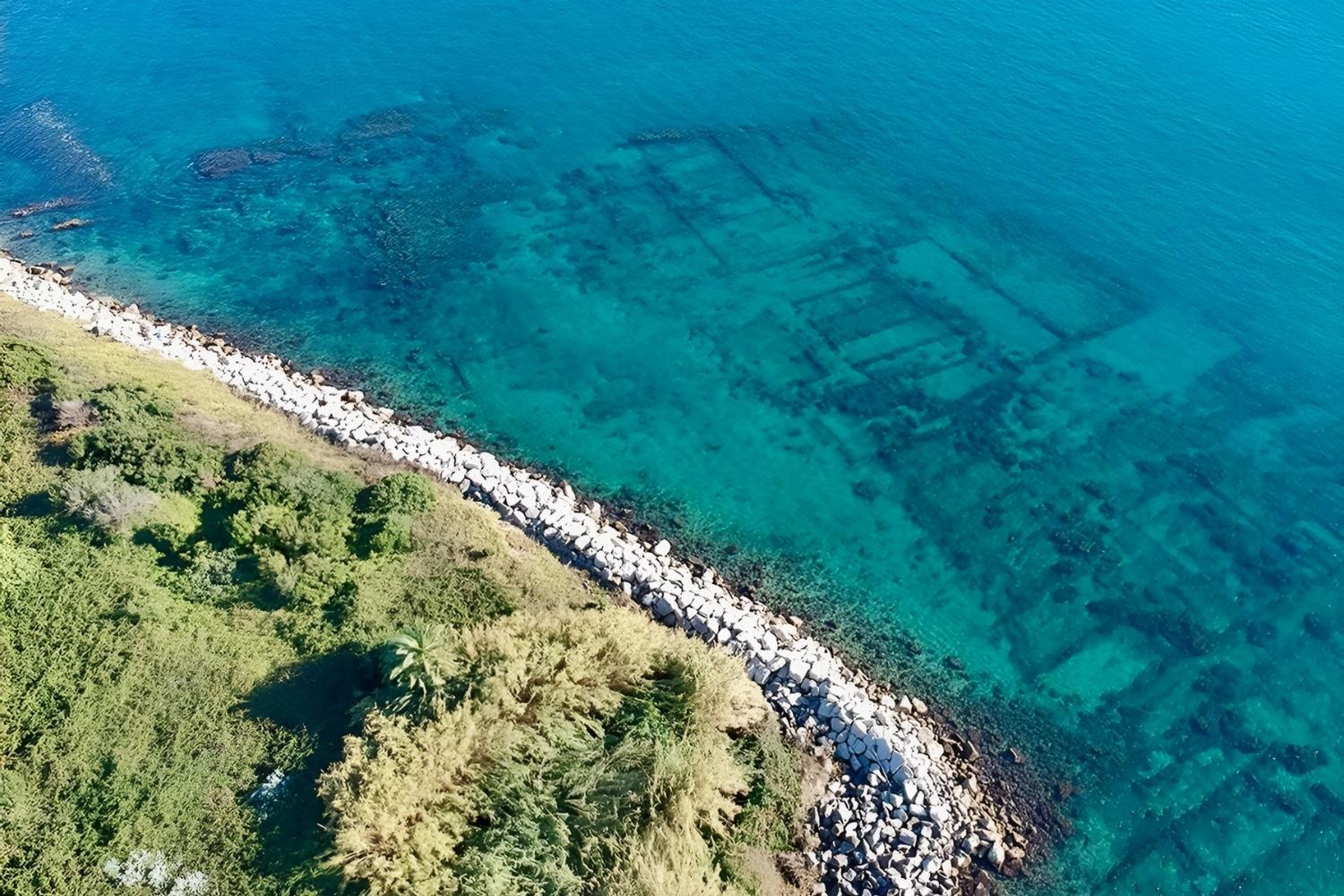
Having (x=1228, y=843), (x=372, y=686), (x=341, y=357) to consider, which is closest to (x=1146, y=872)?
(x=1228, y=843)

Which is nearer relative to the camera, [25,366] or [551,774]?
[551,774]

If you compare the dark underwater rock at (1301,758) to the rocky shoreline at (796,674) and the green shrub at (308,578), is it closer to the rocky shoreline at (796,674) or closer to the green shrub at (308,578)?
the rocky shoreline at (796,674)

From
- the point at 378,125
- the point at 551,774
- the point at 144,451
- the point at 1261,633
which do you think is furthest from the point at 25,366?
the point at 1261,633

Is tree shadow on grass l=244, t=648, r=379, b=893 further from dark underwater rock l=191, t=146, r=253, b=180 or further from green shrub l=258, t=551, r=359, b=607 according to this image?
dark underwater rock l=191, t=146, r=253, b=180

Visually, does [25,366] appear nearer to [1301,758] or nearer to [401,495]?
[401,495]

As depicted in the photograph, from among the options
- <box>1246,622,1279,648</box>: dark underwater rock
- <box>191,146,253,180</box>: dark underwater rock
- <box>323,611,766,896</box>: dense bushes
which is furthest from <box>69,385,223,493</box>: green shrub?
<box>1246,622,1279,648</box>: dark underwater rock

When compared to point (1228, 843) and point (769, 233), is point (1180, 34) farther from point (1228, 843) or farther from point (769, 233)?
point (1228, 843)

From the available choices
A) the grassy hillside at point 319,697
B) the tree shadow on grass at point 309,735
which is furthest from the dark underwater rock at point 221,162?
the tree shadow on grass at point 309,735
